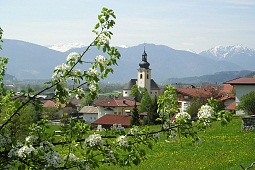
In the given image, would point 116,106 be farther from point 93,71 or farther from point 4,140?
point 4,140

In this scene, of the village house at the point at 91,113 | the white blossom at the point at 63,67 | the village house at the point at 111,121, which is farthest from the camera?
the village house at the point at 91,113

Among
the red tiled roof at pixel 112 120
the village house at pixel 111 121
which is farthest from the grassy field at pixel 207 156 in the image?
the red tiled roof at pixel 112 120

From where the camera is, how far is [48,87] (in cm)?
507

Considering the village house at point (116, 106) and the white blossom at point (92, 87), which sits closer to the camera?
the white blossom at point (92, 87)

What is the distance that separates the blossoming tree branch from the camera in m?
4.55

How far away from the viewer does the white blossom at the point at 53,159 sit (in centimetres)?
433

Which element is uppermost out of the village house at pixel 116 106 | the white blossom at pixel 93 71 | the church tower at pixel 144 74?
the church tower at pixel 144 74

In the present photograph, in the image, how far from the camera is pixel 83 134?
207 inches

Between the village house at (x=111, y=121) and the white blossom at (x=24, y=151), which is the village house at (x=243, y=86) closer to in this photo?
the village house at (x=111, y=121)

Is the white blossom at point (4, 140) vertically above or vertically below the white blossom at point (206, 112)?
below

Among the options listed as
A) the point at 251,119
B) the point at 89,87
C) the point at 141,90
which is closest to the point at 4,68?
the point at 89,87

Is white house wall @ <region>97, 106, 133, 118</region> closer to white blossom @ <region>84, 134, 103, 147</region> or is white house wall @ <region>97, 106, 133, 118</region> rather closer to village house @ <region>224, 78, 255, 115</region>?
village house @ <region>224, 78, 255, 115</region>

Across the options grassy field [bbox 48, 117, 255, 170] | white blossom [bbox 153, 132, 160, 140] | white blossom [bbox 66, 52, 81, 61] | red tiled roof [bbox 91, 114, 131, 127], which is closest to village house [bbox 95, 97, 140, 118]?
red tiled roof [bbox 91, 114, 131, 127]

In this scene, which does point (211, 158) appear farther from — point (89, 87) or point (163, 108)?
point (89, 87)
